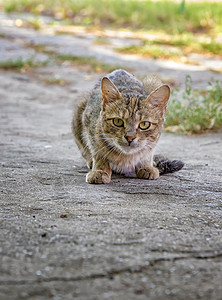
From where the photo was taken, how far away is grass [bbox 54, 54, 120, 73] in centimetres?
934

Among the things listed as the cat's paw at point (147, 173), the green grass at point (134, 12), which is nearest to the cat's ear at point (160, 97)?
the cat's paw at point (147, 173)

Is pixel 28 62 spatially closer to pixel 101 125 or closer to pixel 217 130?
pixel 217 130

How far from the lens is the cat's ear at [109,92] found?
3.40 m

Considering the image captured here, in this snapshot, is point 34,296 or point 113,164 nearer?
point 34,296

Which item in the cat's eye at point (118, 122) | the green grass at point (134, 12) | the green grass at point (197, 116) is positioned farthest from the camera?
the green grass at point (134, 12)

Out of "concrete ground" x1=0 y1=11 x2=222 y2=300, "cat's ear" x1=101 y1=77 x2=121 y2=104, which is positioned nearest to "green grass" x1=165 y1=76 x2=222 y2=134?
"concrete ground" x1=0 y1=11 x2=222 y2=300

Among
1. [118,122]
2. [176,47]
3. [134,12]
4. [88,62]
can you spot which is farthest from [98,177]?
[134,12]

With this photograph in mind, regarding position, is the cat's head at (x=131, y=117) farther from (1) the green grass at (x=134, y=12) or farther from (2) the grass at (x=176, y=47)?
(1) the green grass at (x=134, y=12)

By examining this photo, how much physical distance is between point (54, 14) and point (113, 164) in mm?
13378

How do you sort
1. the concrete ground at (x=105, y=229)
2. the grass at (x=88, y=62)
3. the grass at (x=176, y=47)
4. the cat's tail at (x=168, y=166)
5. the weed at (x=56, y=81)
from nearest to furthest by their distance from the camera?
the concrete ground at (x=105, y=229)
the cat's tail at (x=168, y=166)
the weed at (x=56, y=81)
the grass at (x=88, y=62)
the grass at (x=176, y=47)

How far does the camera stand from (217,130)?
5758 mm

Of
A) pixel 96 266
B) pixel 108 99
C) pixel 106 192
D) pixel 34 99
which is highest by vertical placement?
pixel 108 99

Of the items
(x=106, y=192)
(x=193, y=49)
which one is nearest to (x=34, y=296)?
(x=106, y=192)

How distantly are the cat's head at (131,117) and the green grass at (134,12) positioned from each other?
969cm
